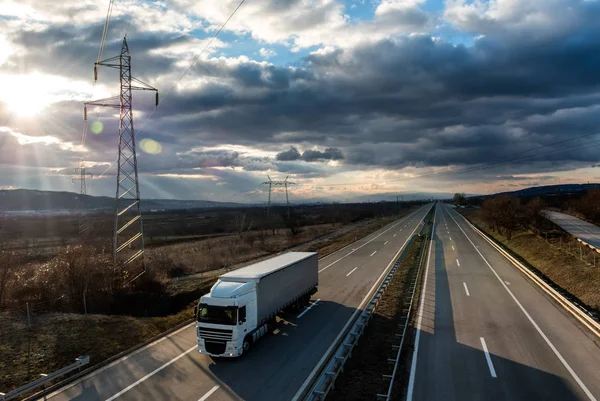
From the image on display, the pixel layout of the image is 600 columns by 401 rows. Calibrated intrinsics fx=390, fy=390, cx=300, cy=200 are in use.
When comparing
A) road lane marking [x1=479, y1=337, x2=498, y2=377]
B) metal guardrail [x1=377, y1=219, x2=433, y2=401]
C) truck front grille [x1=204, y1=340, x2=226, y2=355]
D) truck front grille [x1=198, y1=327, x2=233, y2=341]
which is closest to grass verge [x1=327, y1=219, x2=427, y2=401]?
metal guardrail [x1=377, y1=219, x2=433, y2=401]

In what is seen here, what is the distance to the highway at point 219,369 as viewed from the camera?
44.7 ft

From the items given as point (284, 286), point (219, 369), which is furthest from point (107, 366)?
point (284, 286)

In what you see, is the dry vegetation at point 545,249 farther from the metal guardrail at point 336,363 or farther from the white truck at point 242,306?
the white truck at point 242,306

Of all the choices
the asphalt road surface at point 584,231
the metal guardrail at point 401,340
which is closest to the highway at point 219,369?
the metal guardrail at point 401,340

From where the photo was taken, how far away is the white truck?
16297 mm

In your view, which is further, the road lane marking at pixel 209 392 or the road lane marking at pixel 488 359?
the road lane marking at pixel 488 359

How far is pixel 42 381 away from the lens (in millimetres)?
13469

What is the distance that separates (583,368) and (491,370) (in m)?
3.64

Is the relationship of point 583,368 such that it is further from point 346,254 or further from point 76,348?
point 346,254

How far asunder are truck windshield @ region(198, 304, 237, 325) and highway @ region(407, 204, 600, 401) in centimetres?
741

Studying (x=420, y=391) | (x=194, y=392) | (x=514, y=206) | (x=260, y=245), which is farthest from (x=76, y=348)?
(x=514, y=206)

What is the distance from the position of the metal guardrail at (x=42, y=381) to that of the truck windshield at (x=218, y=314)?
4.63m

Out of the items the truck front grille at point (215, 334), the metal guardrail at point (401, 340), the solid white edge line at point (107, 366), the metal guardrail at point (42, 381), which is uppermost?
the truck front grille at point (215, 334)

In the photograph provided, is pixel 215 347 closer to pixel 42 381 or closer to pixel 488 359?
pixel 42 381
